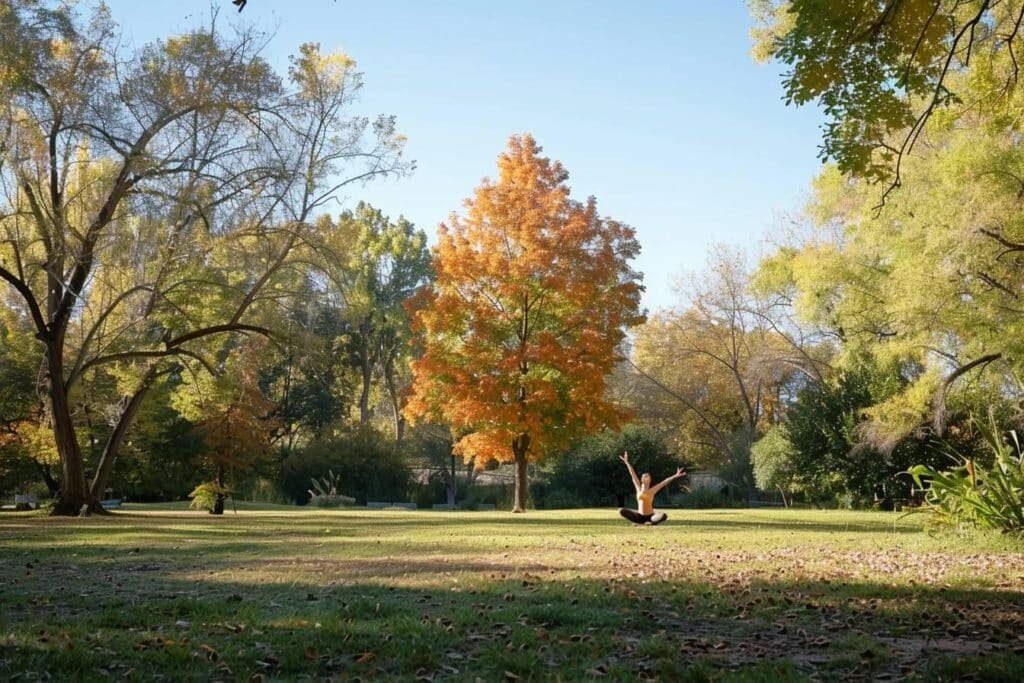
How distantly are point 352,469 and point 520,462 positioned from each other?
1592cm

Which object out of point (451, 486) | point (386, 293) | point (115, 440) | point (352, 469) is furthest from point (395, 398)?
point (115, 440)

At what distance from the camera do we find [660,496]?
3834 centimetres

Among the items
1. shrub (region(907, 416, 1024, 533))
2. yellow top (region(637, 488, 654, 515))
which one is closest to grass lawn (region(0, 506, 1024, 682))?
shrub (region(907, 416, 1024, 533))

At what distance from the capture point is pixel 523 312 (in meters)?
27.0

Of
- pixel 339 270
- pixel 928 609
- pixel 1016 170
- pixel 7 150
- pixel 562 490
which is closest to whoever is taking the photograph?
pixel 928 609

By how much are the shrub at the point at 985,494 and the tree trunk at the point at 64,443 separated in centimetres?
1944

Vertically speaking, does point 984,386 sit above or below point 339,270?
below

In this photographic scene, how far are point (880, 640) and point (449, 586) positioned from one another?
3.78m

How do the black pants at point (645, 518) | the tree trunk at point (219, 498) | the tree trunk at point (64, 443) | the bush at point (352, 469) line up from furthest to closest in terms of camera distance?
the bush at point (352, 469) → the tree trunk at point (219, 498) → the tree trunk at point (64, 443) → the black pants at point (645, 518)

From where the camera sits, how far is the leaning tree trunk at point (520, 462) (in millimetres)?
27500

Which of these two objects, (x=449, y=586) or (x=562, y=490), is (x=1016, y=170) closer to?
(x=449, y=586)

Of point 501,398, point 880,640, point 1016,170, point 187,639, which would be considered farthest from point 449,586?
point 501,398

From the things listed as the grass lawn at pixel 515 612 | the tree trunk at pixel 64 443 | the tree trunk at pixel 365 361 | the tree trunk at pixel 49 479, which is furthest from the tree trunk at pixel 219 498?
the tree trunk at pixel 365 361

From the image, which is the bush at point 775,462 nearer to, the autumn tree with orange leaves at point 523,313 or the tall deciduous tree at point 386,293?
the autumn tree with orange leaves at point 523,313
